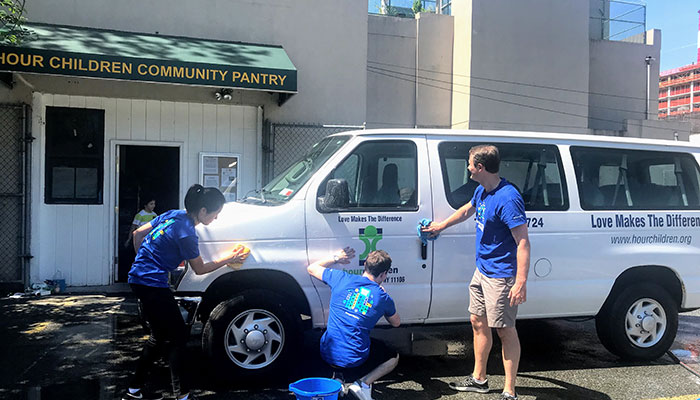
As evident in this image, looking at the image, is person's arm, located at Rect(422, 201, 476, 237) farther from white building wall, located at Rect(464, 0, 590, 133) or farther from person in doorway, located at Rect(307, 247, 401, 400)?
white building wall, located at Rect(464, 0, 590, 133)

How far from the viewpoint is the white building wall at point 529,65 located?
20.1 metres

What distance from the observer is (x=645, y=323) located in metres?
5.45

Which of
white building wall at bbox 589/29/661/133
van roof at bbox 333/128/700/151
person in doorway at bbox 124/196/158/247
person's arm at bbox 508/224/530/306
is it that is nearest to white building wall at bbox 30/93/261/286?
person in doorway at bbox 124/196/158/247

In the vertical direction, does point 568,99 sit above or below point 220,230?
above

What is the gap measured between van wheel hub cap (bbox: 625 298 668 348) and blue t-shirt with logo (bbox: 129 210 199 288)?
417cm

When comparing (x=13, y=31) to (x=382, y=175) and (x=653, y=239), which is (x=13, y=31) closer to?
(x=382, y=175)

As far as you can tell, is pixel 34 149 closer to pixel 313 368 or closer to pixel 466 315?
pixel 313 368

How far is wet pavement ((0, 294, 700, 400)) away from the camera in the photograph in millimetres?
4684

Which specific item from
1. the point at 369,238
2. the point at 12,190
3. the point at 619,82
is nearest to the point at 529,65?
the point at 619,82

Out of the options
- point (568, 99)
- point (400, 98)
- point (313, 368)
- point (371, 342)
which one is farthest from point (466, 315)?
point (568, 99)

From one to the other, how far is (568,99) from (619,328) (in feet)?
57.0

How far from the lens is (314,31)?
9.82 m

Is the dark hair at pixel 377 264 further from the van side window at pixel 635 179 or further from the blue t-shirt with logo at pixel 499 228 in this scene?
the van side window at pixel 635 179

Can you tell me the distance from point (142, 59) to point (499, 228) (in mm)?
5604
